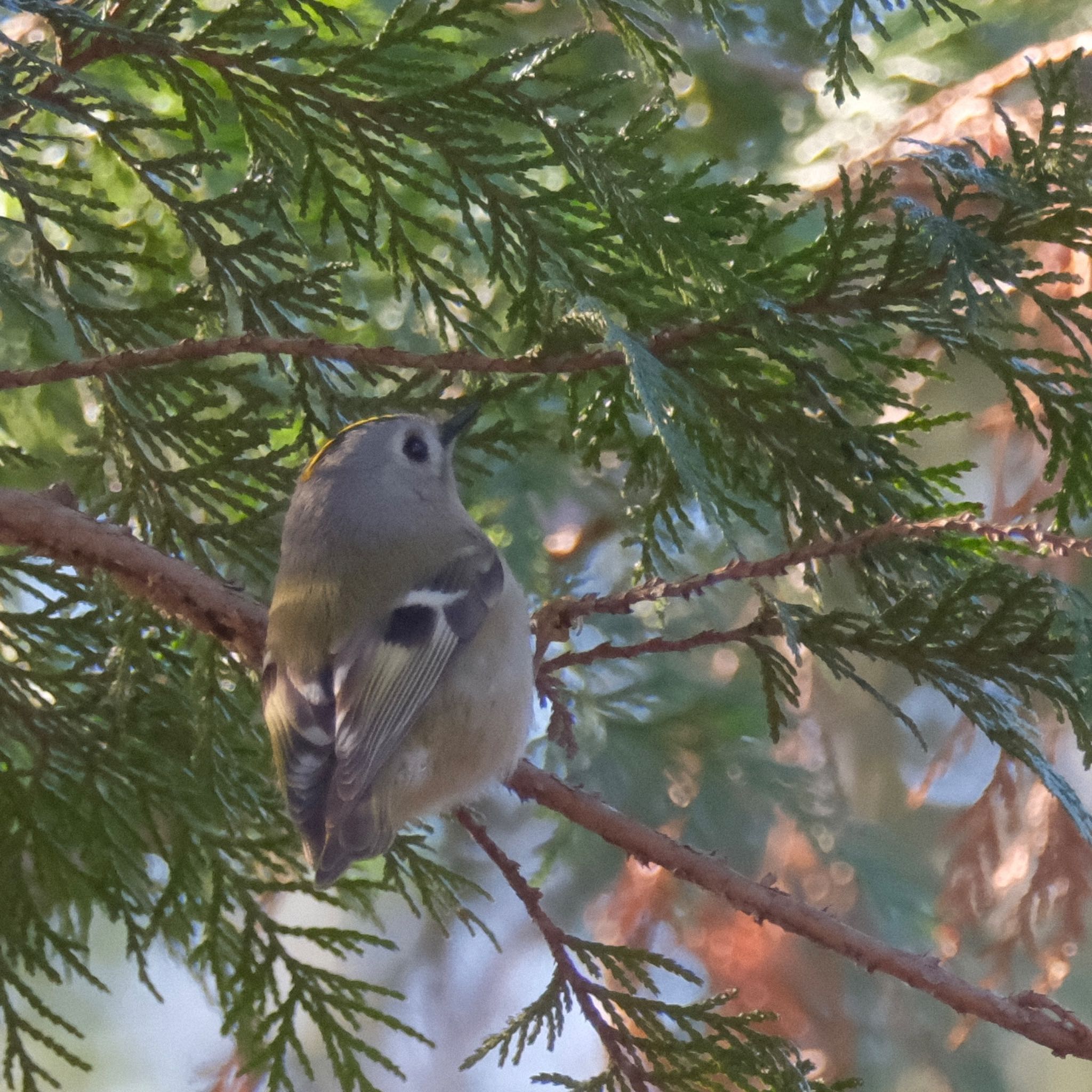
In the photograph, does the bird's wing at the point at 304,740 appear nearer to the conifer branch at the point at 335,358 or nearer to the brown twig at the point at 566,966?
the brown twig at the point at 566,966

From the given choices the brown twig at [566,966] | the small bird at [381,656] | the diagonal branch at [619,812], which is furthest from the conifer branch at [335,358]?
the brown twig at [566,966]

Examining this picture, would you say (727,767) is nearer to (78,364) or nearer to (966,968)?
(966,968)

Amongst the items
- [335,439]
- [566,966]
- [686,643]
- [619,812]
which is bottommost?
[566,966]

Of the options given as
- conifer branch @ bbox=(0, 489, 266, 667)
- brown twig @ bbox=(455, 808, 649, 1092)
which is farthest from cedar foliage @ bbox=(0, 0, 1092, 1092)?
conifer branch @ bbox=(0, 489, 266, 667)

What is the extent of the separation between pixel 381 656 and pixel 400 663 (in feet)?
0.07

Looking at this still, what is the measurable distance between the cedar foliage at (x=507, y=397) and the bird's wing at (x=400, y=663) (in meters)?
0.16

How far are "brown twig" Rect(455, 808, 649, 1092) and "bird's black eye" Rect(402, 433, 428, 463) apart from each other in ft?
1.43

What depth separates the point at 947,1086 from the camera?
2.79 metres

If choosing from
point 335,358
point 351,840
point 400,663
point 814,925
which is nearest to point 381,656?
point 400,663

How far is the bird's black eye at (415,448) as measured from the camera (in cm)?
138

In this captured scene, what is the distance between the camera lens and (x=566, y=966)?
1.14 metres

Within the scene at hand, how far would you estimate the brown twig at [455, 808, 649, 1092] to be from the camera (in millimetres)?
1100

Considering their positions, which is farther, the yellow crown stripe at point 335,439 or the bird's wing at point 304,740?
the yellow crown stripe at point 335,439

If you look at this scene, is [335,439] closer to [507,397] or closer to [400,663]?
[507,397]
